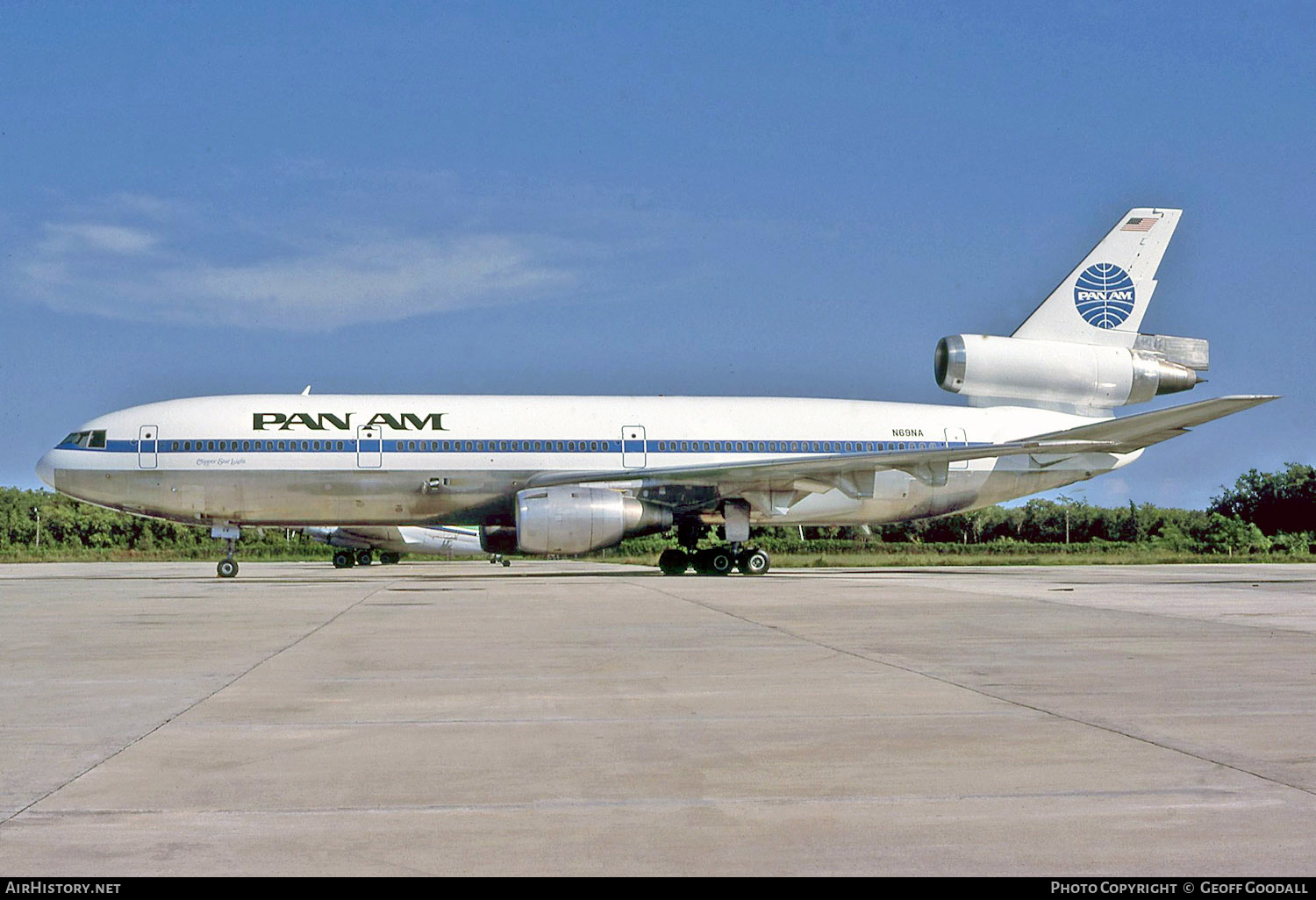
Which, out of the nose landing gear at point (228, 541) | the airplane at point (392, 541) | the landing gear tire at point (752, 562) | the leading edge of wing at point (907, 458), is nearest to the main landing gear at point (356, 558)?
the airplane at point (392, 541)

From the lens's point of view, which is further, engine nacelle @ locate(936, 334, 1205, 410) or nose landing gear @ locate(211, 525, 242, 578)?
engine nacelle @ locate(936, 334, 1205, 410)

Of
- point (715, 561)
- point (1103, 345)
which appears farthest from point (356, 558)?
point (1103, 345)

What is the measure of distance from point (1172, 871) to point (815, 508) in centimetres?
2378

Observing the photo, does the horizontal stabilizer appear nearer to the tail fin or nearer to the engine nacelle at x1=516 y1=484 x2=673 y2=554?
the tail fin

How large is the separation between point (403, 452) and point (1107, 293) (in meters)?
16.9

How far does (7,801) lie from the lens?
15.0ft

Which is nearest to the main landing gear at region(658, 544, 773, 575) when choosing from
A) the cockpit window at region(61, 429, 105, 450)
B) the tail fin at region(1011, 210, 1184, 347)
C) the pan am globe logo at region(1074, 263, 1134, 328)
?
the tail fin at region(1011, 210, 1184, 347)

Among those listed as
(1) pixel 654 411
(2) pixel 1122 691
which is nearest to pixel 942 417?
(1) pixel 654 411

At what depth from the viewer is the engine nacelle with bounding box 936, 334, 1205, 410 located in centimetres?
2819

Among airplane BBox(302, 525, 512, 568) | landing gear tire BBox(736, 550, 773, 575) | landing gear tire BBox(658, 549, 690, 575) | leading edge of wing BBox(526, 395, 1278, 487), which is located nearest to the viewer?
leading edge of wing BBox(526, 395, 1278, 487)

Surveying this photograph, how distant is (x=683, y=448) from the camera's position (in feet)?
86.4

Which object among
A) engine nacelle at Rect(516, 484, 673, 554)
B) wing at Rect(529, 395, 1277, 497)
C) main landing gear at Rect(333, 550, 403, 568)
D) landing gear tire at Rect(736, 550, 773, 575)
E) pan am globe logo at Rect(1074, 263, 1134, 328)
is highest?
pan am globe logo at Rect(1074, 263, 1134, 328)

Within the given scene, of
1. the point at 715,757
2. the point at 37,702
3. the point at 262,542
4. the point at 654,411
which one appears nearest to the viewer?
the point at 715,757

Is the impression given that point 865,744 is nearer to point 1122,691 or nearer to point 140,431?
point 1122,691
